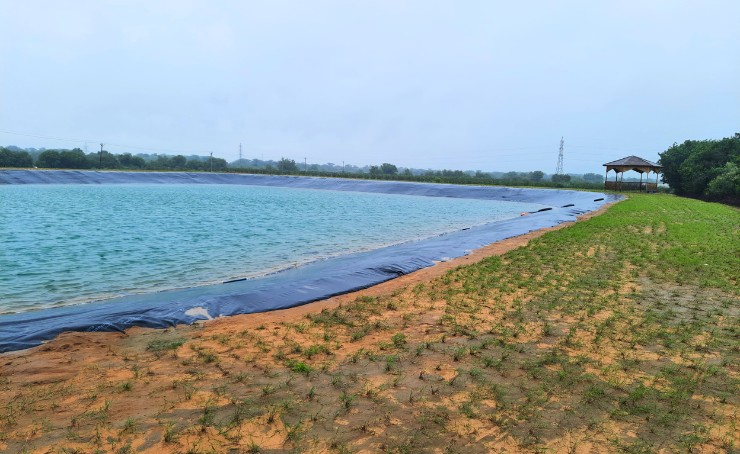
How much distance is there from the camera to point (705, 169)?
1341 inches


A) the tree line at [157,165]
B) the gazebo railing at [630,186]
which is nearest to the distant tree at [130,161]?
the tree line at [157,165]

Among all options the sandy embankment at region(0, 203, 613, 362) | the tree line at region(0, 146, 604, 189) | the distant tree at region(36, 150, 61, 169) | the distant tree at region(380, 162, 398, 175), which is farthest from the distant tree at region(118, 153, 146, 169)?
the sandy embankment at region(0, 203, 613, 362)

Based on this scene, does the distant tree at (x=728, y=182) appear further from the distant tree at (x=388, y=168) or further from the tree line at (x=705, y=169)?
the distant tree at (x=388, y=168)

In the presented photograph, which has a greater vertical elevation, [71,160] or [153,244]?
[71,160]

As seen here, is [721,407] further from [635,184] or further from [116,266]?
[635,184]

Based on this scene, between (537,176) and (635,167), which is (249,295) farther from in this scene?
(537,176)

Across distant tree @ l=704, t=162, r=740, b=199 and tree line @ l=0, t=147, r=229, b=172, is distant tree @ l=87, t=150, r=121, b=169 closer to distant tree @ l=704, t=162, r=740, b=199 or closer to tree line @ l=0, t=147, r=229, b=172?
tree line @ l=0, t=147, r=229, b=172

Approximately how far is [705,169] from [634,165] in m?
5.39

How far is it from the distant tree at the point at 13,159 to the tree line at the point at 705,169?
66.4 metres

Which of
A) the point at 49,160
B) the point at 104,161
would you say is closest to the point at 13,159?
the point at 49,160

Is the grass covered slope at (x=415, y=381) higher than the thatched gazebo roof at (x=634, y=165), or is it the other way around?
the thatched gazebo roof at (x=634, y=165)

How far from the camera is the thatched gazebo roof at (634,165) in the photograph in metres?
38.8

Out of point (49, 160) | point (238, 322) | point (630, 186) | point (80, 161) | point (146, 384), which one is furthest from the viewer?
point (80, 161)

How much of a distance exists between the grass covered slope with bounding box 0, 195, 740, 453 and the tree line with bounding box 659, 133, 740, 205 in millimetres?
26969
